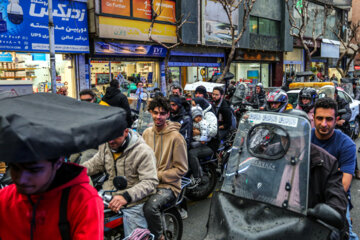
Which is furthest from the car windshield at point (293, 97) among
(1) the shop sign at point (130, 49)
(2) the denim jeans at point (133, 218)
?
(1) the shop sign at point (130, 49)

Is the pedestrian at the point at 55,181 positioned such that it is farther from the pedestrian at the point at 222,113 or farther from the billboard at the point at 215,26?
the billboard at the point at 215,26

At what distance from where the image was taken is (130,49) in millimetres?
16328

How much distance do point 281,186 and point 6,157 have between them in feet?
6.60

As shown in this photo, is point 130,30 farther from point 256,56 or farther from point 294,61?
point 294,61

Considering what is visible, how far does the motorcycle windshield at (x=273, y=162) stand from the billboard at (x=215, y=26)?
17.3 metres

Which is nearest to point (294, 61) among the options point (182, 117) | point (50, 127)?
point (182, 117)

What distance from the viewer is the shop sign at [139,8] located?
49.5ft

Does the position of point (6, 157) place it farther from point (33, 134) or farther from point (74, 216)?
point (74, 216)

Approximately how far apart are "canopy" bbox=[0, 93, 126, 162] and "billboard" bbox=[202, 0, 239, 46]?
1852cm

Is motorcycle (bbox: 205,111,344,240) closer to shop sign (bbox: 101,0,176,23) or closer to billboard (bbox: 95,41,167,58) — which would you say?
billboard (bbox: 95,41,167,58)

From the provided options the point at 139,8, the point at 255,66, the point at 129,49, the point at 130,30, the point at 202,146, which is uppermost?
the point at 139,8

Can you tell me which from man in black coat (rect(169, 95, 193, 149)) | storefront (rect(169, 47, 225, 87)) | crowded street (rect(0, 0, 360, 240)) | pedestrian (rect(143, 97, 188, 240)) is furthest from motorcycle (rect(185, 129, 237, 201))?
storefront (rect(169, 47, 225, 87))

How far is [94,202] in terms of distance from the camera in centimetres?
163

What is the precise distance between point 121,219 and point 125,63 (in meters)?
14.0
